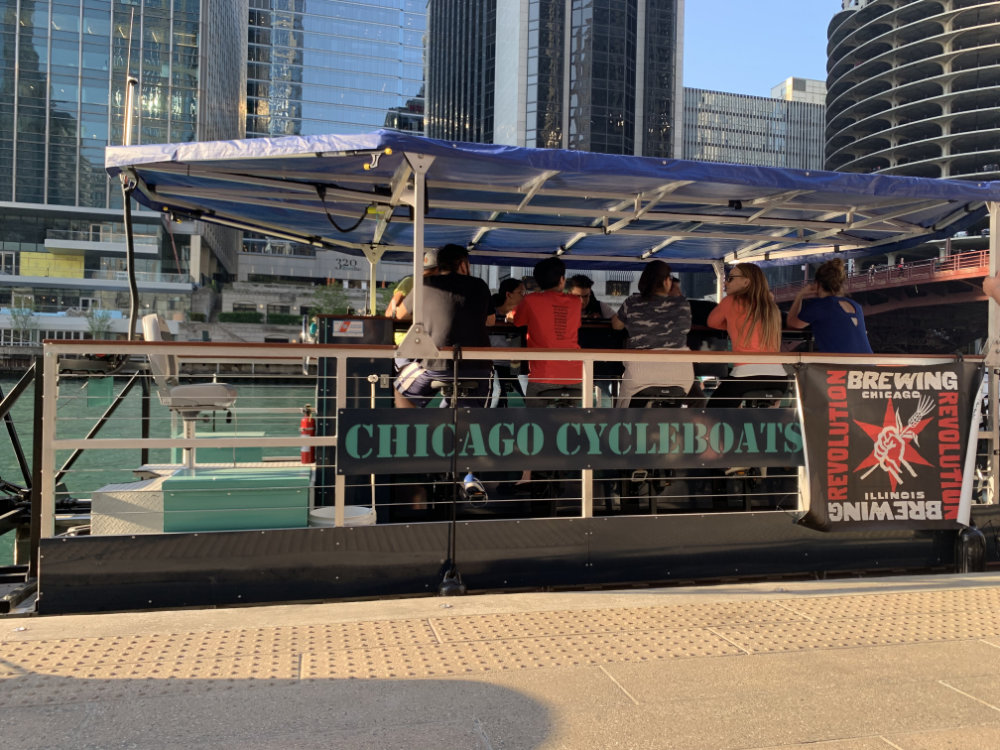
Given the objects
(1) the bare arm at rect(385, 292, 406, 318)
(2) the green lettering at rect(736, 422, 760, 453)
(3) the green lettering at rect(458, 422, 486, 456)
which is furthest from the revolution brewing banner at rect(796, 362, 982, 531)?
(1) the bare arm at rect(385, 292, 406, 318)

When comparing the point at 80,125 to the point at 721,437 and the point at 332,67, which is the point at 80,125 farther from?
the point at 721,437

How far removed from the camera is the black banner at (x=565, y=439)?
15.7 feet

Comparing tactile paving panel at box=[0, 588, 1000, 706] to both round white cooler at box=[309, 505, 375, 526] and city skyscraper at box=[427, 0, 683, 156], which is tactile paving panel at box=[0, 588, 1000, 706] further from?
city skyscraper at box=[427, 0, 683, 156]

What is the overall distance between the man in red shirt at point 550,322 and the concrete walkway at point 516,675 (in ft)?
5.95

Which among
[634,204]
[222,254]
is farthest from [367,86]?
[634,204]

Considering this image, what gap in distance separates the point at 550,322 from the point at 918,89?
9655 cm

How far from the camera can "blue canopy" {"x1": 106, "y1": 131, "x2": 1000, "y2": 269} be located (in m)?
4.79

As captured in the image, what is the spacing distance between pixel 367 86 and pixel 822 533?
4551 inches

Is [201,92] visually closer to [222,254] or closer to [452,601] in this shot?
[222,254]

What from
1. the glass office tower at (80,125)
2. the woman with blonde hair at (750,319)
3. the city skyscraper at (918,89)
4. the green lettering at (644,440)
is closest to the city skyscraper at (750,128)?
the city skyscraper at (918,89)

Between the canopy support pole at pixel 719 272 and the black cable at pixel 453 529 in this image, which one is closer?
the black cable at pixel 453 529

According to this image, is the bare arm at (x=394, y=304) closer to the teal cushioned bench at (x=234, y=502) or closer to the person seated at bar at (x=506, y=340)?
the person seated at bar at (x=506, y=340)

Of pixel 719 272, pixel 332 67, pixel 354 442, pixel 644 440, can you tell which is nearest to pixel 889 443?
pixel 644 440

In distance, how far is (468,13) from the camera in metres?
146
